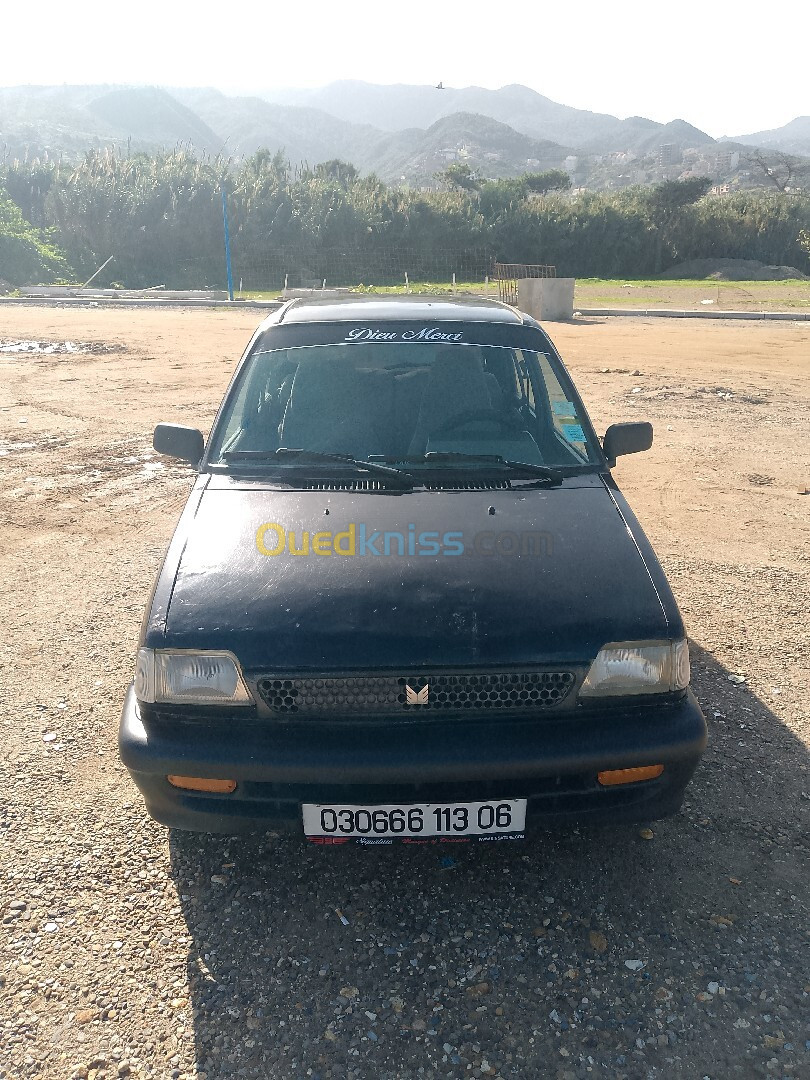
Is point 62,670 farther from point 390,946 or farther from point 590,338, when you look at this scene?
point 590,338

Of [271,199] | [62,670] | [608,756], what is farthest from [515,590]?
[271,199]

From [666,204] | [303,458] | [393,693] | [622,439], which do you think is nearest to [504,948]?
[393,693]

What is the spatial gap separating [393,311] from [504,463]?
44.4 inches

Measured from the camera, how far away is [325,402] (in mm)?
3570

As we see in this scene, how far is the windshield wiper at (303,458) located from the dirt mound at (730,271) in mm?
49814

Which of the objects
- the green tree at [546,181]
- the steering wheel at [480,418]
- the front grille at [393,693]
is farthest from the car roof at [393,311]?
the green tree at [546,181]

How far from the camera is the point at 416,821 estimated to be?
2.43 metres

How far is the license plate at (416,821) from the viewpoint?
7.91 ft

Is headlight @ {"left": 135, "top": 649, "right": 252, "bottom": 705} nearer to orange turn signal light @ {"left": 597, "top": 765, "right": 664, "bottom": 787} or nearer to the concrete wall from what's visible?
orange turn signal light @ {"left": 597, "top": 765, "right": 664, "bottom": 787}

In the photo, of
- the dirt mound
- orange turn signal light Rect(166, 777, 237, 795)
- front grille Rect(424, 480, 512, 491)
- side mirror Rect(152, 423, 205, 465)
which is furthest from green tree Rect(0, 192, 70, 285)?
orange turn signal light Rect(166, 777, 237, 795)

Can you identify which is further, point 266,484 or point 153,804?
point 266,484

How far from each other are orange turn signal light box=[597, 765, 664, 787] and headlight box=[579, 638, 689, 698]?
22cm

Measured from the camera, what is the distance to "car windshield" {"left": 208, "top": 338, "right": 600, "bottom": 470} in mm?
3424

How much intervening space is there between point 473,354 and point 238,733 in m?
2.07
